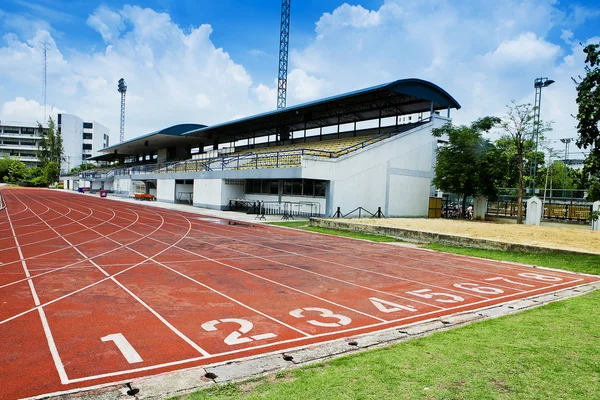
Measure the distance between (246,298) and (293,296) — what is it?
992mm

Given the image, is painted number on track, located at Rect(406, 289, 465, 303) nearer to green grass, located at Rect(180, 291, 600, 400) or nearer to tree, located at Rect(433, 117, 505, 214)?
green grass, located at Rect(180, 291, 600, 400)

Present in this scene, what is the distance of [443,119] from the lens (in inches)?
1337

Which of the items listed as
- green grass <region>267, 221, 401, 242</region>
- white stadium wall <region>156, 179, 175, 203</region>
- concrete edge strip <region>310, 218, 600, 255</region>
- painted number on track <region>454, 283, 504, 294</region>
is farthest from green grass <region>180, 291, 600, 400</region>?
white stadium wall <region>156, 179, 175, 203</region>

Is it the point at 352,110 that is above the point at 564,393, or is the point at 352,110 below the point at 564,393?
above

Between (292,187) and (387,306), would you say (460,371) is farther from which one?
(292,187)

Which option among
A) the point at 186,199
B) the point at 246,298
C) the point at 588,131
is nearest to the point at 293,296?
the point at 246,298

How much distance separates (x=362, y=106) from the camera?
34969 mm

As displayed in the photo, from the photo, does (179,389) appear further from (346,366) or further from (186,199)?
(186,199)

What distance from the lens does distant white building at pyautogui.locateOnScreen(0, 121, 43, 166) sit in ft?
368

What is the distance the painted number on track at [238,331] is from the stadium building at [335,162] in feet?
66.3

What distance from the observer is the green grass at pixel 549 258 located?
1252 centimetres

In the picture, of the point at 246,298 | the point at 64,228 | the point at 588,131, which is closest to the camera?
the point at 246,298

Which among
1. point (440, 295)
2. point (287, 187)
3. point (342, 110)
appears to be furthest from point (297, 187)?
point (440, 295)

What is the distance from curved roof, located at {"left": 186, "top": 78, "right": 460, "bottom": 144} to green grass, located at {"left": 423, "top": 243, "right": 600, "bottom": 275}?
53.5ft
